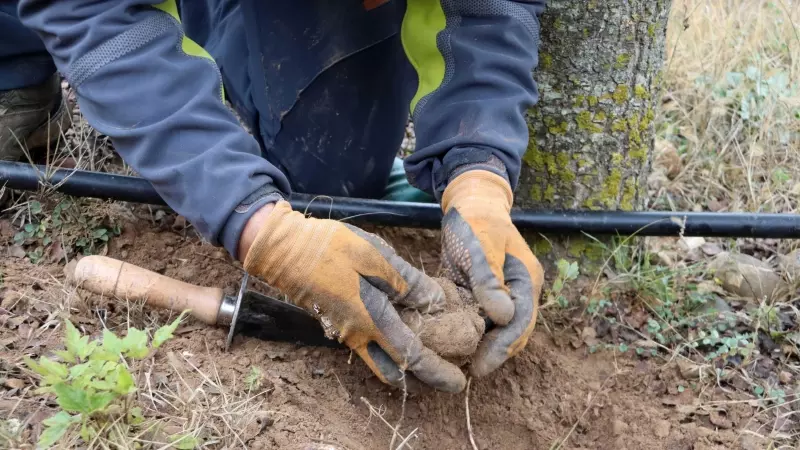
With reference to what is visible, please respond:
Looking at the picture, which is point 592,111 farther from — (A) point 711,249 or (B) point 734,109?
(B) point 734,109

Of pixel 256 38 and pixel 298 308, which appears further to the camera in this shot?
pixel 256 38

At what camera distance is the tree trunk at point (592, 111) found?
71.7 inches

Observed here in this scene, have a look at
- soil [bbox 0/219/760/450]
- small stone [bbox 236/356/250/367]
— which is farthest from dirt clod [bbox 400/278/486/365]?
small stone [bbox 236/356/250/367]

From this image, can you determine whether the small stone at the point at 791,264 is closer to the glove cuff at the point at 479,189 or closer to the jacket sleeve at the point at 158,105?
the glove cuff at the point at 479,189

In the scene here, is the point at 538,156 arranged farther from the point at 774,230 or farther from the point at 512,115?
the point at 774,230

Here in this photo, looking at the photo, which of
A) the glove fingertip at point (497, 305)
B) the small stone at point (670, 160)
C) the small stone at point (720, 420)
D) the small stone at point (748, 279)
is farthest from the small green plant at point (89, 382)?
the small stone at point (670, 160)

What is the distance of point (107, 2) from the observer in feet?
4.58

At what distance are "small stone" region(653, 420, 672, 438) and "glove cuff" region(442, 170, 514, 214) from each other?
63cm

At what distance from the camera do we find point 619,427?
5.44ft

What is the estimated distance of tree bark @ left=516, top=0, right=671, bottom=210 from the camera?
182 centimetres

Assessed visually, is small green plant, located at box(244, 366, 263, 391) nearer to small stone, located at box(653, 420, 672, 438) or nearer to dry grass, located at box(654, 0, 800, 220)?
small stone, located at box(653, 420, 672, 438)

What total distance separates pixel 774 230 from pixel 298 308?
1.38 meters

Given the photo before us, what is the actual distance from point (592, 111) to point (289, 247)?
3.21ft

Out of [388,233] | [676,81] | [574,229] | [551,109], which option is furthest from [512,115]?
[676,81]
